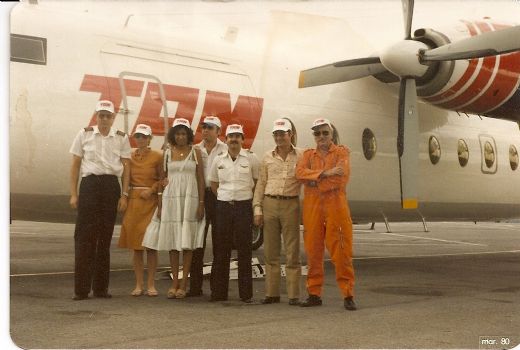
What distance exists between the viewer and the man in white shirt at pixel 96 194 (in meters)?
7.39

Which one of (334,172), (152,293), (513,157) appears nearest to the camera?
(334,172)

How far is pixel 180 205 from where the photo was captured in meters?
7.60

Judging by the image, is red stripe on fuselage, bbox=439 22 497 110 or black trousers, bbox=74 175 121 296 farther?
red stripe on fuselage, bbox=439 22 497 110

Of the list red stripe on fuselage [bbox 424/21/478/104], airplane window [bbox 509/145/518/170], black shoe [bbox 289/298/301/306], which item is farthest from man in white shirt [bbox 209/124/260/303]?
airplane window [bbox 509/145/518/170]

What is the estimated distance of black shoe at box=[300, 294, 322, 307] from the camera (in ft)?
23.9

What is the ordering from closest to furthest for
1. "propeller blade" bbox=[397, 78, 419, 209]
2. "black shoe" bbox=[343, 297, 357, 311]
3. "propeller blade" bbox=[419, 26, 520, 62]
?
1. "black shoe" bbox=[343, 297, 357, 311]
2. "propeller blade" bbox=[419, 26, 520, 62]
3. "propeller blade" bbox=[397, 78, 419, 209]

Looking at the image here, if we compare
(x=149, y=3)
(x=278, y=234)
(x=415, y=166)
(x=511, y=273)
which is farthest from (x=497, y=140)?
(x=149, y=3)

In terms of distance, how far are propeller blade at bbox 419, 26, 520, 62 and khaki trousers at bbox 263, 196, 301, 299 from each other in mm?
3881

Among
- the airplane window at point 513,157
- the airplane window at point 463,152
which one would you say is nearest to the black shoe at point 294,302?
the airplane window at point 463,152

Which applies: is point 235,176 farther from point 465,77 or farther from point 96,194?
point 465,77

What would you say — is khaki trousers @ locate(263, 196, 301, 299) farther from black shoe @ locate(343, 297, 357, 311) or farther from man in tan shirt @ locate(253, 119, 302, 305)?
black shoe @ locate(343, 297, 357, 311)

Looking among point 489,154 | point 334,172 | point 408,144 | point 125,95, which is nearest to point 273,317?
point 334,172

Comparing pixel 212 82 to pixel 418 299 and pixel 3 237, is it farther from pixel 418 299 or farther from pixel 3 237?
pixel 3 237

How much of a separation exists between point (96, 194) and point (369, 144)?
5.64 metres
